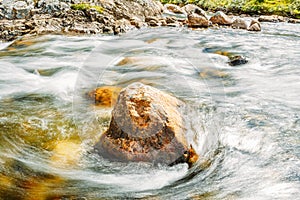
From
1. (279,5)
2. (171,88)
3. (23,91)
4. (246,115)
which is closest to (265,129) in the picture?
(246,115)

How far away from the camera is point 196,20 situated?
18875 millimetres

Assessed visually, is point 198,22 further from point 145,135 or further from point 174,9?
point 145,135

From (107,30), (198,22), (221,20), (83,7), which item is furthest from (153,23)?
(221,20)

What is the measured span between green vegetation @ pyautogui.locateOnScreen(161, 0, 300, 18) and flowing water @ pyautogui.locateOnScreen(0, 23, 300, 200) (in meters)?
15.8

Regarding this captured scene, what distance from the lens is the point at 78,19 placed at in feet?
53.4

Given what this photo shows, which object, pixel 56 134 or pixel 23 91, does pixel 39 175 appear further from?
pixel 23 91

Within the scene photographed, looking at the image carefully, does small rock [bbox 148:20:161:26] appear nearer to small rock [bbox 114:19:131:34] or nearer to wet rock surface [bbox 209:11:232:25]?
small rock [bbox 114:19:131:34]

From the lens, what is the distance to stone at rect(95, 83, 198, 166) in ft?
15.6

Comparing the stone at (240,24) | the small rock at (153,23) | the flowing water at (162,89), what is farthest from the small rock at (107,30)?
the stone at (240,24)

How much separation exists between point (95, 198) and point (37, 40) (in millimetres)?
10797

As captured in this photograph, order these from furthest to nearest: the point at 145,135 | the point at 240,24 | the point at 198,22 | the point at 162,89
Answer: the point at 198,22 < the point at 240,24 < the point at 162,89 < the point at 145,135

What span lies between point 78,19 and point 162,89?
32.9 ft

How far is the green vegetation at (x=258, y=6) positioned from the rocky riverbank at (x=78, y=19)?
979cm

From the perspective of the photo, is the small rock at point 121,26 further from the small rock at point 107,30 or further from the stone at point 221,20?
the stone at point 221,20
